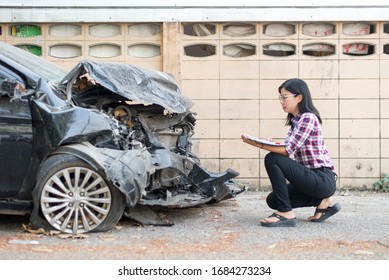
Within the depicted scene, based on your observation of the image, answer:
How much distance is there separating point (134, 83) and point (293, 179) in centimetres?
168

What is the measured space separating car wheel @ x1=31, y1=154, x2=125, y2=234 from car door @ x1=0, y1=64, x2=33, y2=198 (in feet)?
0.62

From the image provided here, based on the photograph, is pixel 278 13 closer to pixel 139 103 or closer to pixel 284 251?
Answer: pixel 139 103

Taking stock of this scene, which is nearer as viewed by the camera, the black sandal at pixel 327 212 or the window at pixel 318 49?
the black sandal at pixel 327 212

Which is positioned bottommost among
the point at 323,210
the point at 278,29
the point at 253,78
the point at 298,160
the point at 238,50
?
the point at 323,210

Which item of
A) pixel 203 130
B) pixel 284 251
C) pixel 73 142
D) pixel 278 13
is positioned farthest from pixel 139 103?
pixel 278 13

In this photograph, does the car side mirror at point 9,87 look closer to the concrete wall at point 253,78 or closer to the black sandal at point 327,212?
the black sandal at point 327,212

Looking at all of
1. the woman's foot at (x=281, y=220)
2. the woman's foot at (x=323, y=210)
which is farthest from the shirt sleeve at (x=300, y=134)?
the woman's foot at (x=323, y=210)

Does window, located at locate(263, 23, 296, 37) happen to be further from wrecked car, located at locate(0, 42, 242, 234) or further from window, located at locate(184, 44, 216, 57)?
wrecked car, located at locate(0, 42, 242, 234)

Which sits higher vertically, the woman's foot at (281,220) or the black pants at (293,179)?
the black pants at (293,179)

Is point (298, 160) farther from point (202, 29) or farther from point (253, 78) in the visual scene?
point (202, 29)

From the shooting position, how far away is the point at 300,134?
555 cm

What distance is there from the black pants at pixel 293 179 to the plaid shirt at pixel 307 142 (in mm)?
81

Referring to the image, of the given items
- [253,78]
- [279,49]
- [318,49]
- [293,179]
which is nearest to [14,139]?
[293,179]

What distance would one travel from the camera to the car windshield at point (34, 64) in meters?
5.60
